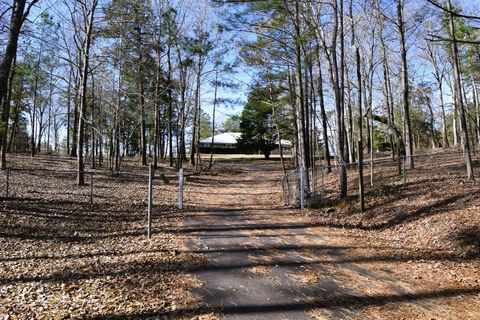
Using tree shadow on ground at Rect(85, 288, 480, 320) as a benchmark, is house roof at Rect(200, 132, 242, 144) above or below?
above

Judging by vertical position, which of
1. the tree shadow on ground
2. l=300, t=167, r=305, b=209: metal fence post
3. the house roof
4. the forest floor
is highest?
the house roof

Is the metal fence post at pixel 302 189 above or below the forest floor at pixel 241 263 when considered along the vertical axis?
above

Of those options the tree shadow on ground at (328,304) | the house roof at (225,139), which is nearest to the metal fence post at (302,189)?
the tree shadow on ground at (328,304)

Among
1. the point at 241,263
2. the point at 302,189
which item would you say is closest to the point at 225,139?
the point at 302,189

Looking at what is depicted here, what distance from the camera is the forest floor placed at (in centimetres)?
420

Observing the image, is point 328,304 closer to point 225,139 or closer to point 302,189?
point 302,189

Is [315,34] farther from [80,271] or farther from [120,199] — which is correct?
[80,271]

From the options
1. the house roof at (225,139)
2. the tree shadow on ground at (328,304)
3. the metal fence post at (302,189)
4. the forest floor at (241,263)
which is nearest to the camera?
the tree shadow on ground at (328,304)

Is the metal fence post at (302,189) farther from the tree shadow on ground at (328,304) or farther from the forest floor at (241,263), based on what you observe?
the tree shadow on ground at (328,304)

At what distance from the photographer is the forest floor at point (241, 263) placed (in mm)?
4199

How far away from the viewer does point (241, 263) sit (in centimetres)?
589

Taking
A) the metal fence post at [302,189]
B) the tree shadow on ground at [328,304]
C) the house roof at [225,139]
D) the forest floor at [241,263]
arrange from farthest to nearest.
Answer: the house roof at [225,139]
the metal fence post at [302,189]
the forest floor at [241,263]
the tree shadow on ground at [328,304]

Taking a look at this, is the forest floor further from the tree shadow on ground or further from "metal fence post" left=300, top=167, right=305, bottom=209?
"metal fence post" left=300, top=167, right=305, bottom=209

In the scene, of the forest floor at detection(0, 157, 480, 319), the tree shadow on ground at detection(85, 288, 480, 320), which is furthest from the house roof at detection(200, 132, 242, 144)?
the tree shadow on ground at detection(85, 288, 480, 320)
